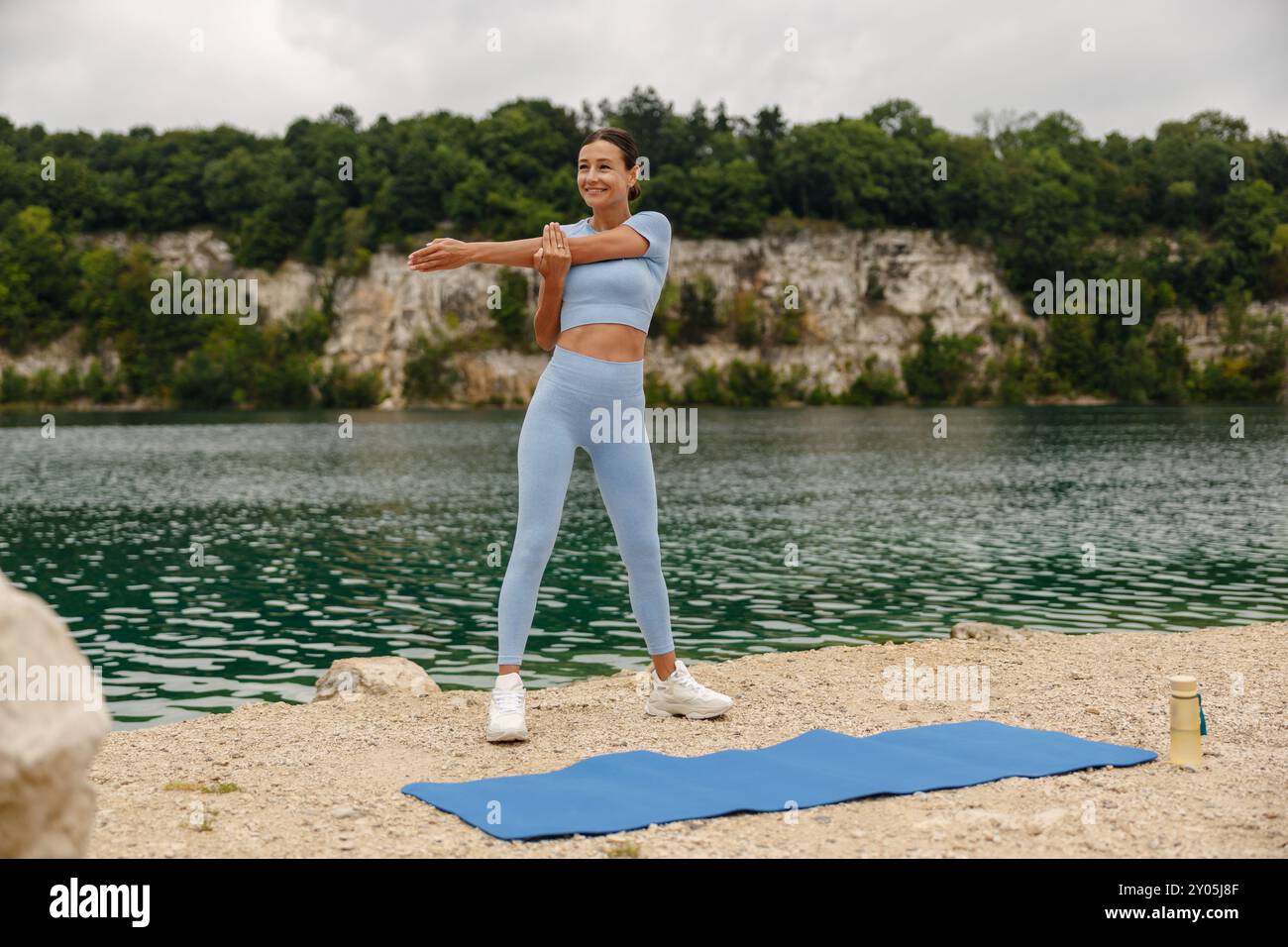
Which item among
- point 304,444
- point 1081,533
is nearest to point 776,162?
point 304,444

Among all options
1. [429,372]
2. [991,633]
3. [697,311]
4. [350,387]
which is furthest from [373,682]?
[697,311]

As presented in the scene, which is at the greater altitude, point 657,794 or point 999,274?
point 999,274

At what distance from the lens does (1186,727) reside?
650 cm

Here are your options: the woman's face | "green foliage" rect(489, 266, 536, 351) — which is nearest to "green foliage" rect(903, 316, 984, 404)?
"green foliage" rect(489, 266, 536, 351)

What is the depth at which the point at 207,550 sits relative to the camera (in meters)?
24.3

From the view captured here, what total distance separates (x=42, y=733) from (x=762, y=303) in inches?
5350

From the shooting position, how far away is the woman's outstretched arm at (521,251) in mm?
7012

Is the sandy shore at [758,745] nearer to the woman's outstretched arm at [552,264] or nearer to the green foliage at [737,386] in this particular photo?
the woman's outstretched arm at [552,264]

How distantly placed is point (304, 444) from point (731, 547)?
45061mm

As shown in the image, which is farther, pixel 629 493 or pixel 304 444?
pixel 304 444

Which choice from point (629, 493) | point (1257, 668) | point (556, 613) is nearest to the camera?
point (629, 493)

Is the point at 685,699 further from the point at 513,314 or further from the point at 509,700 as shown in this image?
the point at 513,314

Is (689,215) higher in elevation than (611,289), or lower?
higher
